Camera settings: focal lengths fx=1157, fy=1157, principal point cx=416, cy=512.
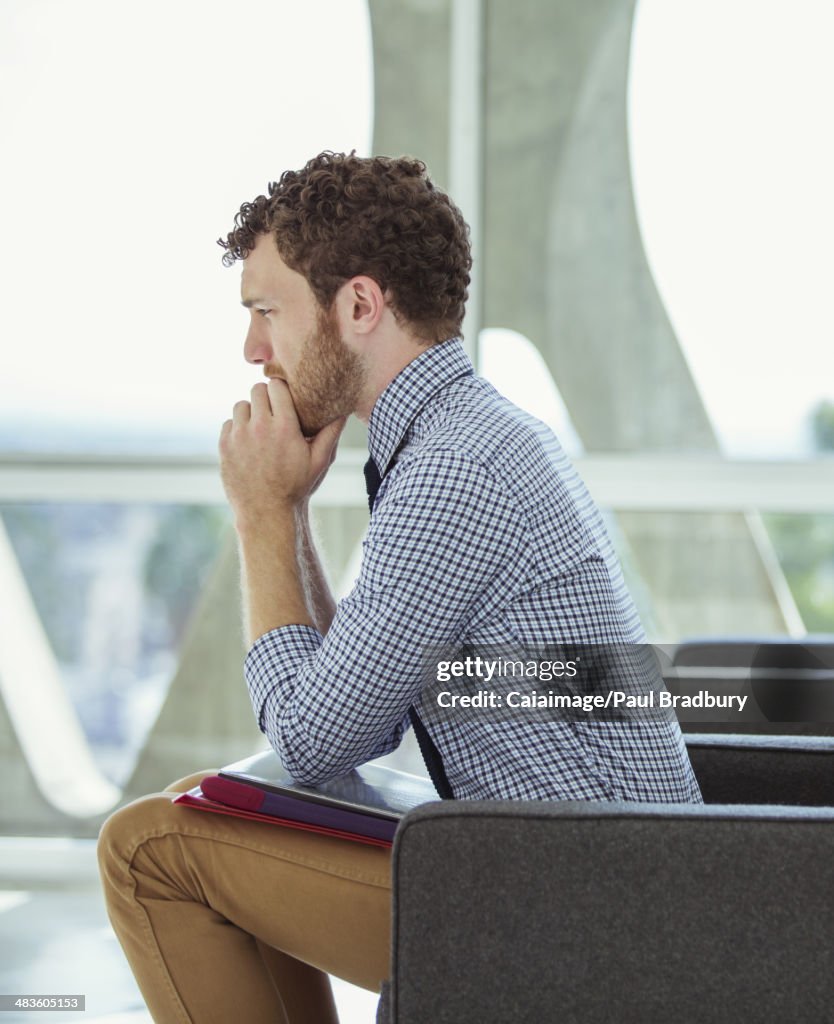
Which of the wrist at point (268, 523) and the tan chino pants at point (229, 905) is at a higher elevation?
the wrist at point (268, 523)

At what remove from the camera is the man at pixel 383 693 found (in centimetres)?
134

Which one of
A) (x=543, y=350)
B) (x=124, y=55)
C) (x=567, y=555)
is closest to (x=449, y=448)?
(x=567, y=555)

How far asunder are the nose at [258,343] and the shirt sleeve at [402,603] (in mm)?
520

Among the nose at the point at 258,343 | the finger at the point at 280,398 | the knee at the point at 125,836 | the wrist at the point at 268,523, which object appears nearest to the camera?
the knee at the point at 125,836

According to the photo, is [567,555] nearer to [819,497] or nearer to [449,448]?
[449,448]

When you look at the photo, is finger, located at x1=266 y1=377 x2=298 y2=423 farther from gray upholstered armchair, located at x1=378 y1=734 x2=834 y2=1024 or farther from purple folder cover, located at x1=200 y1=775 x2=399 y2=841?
gray upholstered armchair, located at x1=378 y1=734 x2=834 y2=1024

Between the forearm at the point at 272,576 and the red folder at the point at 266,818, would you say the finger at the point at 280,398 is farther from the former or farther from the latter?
the red folder at the point at 266,818

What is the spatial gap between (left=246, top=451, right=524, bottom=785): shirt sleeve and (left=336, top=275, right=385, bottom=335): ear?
0.37 metres

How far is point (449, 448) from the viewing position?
1388 mm

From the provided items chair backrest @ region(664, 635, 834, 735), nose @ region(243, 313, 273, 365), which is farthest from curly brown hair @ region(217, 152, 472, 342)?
chair backrest @ region(664, 635, 834, 735)

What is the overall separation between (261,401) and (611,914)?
94 centimetres

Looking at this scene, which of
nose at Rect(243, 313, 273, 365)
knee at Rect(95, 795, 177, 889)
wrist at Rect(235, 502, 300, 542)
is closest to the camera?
knee at Rect(95, 795, 177, 889)

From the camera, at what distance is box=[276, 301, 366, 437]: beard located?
169 cm

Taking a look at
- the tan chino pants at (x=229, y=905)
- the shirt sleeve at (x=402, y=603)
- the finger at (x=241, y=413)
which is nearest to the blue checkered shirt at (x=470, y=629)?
the shirt sleeve at (x=402, y=603)
